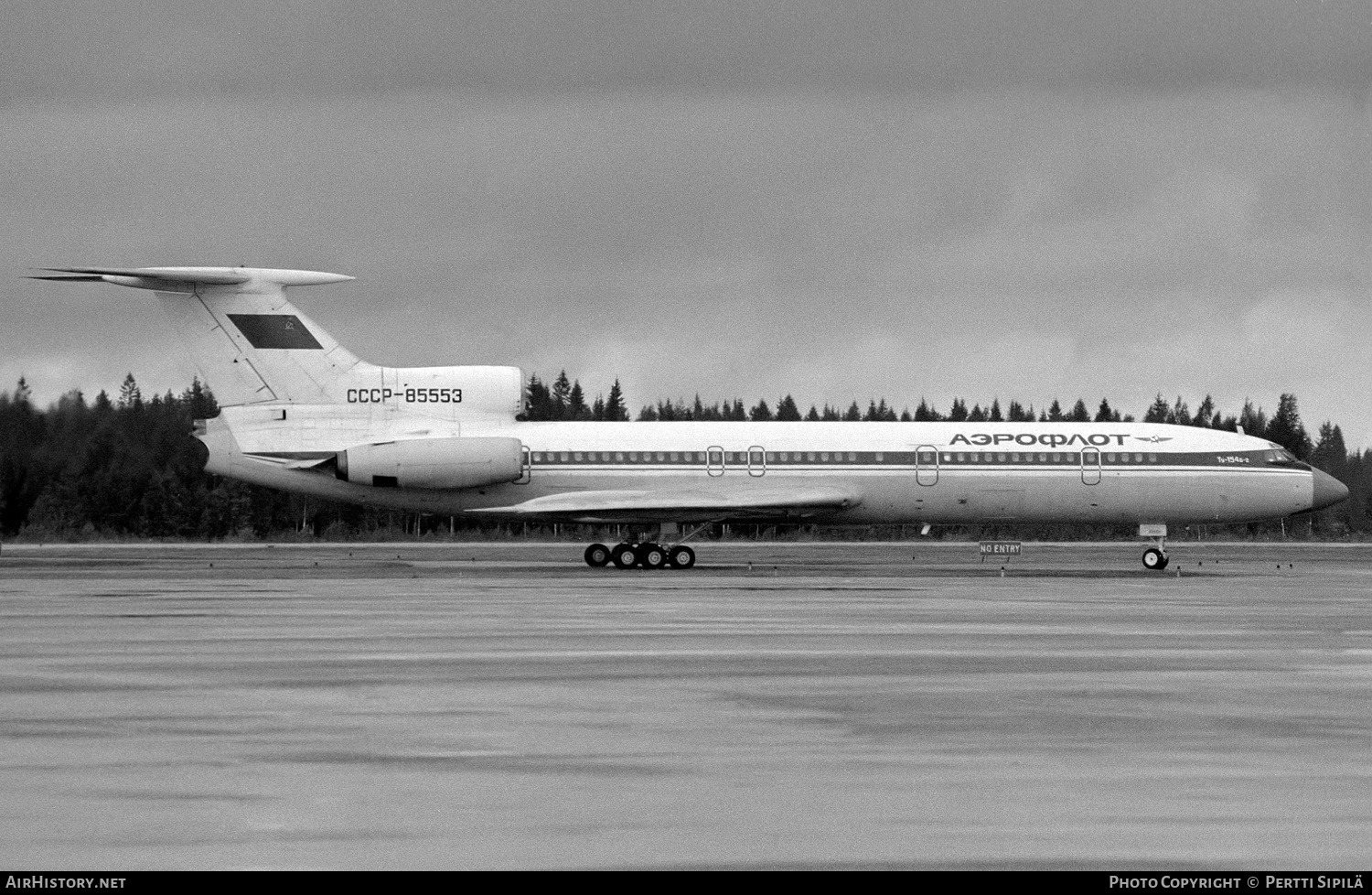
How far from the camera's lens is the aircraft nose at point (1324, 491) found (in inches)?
1834

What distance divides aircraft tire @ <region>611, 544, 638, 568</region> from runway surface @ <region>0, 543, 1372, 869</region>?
14.9 m

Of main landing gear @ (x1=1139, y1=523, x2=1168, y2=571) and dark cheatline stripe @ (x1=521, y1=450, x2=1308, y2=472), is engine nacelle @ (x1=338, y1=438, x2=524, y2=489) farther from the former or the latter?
main landing gear @ (x1=1139, y1=523, x2=1168, y2=571)

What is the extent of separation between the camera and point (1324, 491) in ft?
153

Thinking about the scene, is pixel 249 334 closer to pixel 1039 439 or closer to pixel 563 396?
pixel 1039 439

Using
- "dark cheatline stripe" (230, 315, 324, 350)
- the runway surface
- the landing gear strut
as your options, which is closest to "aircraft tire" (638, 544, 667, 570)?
the landing gear strut

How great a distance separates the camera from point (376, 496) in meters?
42.8

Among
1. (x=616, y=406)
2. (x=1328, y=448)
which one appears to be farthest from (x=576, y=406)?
(x=1328, y=448)

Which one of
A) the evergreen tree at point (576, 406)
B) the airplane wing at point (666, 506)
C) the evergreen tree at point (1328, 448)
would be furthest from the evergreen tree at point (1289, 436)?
the airplane wing at point (666, 506)

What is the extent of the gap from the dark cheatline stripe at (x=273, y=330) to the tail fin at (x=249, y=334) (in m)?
0.02

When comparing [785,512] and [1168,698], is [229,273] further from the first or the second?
[1168,698]

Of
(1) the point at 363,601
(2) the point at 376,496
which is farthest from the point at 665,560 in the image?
(1) the point at 363,601

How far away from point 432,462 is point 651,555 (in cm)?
601

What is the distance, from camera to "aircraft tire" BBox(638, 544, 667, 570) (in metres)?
41.9

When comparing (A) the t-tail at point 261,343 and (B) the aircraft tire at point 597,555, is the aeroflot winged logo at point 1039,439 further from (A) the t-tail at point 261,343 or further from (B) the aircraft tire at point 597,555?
(A) the t-tail at point 261,343
